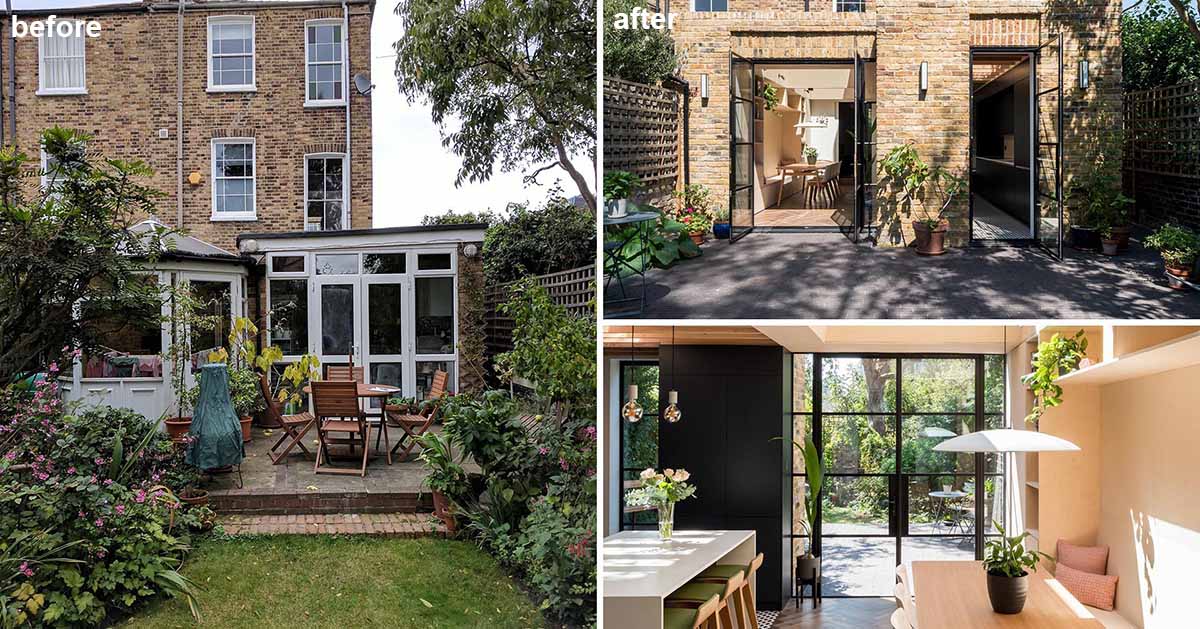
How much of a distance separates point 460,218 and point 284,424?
4.21ft

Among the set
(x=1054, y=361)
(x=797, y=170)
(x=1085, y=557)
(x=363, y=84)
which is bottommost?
(x=1085, y=557)

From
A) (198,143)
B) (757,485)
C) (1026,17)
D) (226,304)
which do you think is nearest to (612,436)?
(757,485)

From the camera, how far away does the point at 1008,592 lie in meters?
4.85

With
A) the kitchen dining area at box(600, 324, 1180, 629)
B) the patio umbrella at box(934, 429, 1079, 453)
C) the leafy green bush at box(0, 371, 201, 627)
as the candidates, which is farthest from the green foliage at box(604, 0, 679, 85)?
the patio umbrella at box(934, 429, 1079, 453)

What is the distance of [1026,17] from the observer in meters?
3.64

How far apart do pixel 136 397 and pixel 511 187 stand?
195cm

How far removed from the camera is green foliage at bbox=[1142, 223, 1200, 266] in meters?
3.31

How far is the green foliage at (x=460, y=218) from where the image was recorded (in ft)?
15.1

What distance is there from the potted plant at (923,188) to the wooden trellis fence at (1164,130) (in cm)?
63

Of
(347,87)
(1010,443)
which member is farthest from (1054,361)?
(347,87)

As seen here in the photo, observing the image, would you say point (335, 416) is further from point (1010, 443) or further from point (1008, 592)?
point (1010, 443)

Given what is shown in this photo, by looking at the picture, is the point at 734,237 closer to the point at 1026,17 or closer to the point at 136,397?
the point at 1026,17

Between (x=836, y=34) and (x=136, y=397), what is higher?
(x=836, y=34)

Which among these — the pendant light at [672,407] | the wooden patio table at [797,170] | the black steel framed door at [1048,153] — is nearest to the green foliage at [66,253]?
the pendant light at [672,407]
